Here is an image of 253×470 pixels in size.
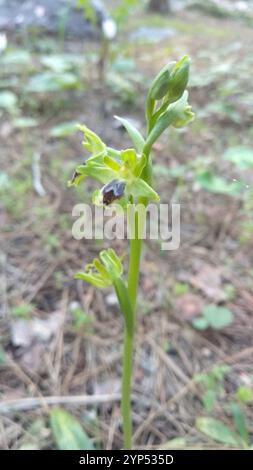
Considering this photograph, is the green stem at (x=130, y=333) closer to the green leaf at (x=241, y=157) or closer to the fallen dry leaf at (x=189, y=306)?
the fallen dry leaf at (x=189, y=306)

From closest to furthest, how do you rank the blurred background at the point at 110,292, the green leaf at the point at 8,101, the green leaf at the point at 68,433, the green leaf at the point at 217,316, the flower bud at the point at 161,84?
1. the flower bud at the point at 161,84
2. the green leaf at the point at 68,433
3. the blurred background at the point at 110,292
4. the green leaf at the point at 217,316
5. the green leaf at the point at 8,101

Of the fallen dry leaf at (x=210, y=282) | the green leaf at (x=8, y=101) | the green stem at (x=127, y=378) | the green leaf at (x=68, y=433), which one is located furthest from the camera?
the green leaf at (x=8, y=101)

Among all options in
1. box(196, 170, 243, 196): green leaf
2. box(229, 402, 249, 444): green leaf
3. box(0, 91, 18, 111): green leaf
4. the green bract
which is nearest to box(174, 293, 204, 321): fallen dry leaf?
A: box(229, 402, 249, 444): green leaf

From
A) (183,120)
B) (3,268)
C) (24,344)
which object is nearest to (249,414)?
(24,344)

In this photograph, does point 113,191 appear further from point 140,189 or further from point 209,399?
point 209,399
